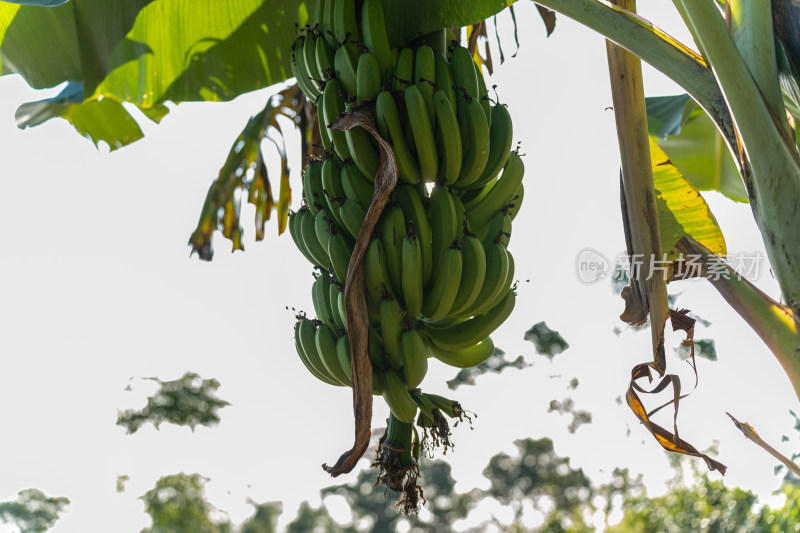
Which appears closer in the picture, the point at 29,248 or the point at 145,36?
the point at 145,36

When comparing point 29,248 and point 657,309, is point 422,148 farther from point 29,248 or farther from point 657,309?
point 29,248

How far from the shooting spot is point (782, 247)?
25.7 inches

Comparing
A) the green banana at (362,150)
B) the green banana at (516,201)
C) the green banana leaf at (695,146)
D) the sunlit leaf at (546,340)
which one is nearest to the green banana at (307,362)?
the green banana at (362,150)

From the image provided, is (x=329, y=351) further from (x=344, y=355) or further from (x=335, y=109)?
(x=335, y=109)

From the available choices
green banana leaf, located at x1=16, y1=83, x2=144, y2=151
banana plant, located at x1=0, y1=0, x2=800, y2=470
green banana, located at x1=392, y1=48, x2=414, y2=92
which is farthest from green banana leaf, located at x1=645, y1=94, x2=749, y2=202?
green banana leaf, located at x1=16, y1=83, x2=144, y2=151

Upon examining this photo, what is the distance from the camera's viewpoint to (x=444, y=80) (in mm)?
795

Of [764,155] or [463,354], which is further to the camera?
[463,354]

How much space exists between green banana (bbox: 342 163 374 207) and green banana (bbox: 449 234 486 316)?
0.45 ft

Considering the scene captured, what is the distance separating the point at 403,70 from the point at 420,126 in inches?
4.0

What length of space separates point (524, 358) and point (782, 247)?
811 centimetres

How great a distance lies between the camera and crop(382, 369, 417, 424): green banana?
0.68 metres

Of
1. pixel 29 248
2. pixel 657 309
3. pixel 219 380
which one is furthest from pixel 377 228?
pixel 29 248

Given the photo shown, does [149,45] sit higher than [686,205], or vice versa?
[149,45]

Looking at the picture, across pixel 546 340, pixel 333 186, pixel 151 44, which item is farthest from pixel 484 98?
pixel 546 340
